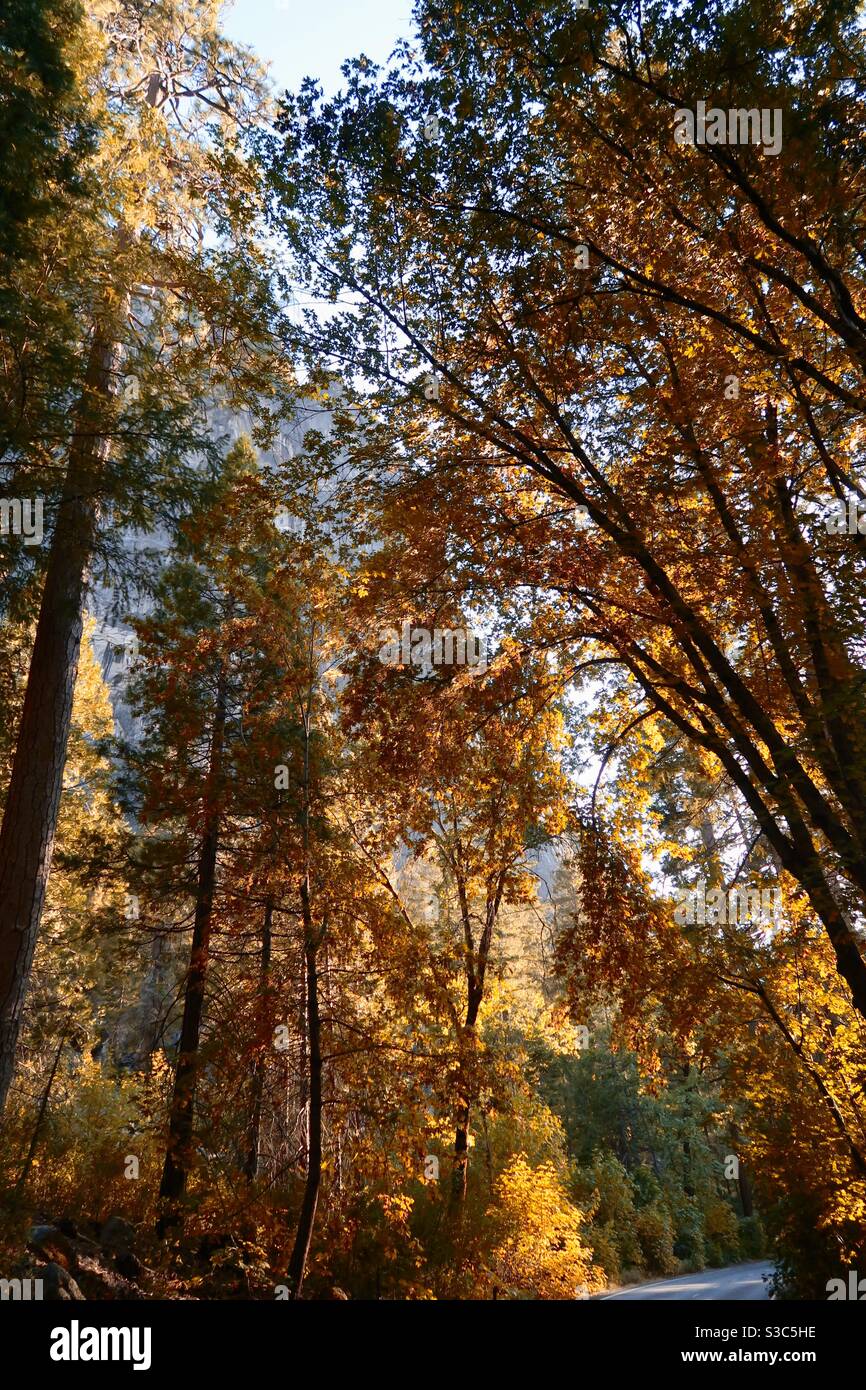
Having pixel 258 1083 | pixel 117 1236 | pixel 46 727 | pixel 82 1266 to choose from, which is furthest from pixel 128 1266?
pixel 46 727

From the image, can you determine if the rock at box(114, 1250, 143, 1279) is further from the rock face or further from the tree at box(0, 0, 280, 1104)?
the tree at box(0, 0, 280, 1104)

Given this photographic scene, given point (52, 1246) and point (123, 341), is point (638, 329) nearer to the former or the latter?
point (123, 341)

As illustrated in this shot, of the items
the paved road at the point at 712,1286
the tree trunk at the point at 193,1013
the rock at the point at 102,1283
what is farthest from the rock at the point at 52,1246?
the paved road at the point at 712,1286

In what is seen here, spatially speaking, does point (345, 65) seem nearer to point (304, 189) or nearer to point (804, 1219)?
point (304, 189)

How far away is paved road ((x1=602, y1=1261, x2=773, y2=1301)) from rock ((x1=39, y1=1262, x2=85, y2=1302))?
1058cm

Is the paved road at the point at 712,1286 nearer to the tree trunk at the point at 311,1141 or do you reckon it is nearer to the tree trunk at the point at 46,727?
the tree trunk at the point at 311,1141

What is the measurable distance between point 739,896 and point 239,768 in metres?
6.10

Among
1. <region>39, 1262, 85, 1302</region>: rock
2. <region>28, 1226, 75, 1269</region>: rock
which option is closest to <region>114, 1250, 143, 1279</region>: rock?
<region>28, 1226, 75, 1269</region>: rock

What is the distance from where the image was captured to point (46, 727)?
6.61 meters

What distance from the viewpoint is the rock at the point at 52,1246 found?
6414 millimetres

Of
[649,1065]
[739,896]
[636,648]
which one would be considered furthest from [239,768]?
[739,896]

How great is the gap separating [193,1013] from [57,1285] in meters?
3.47

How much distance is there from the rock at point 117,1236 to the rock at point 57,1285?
7.67ft

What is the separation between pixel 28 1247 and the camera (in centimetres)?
656
